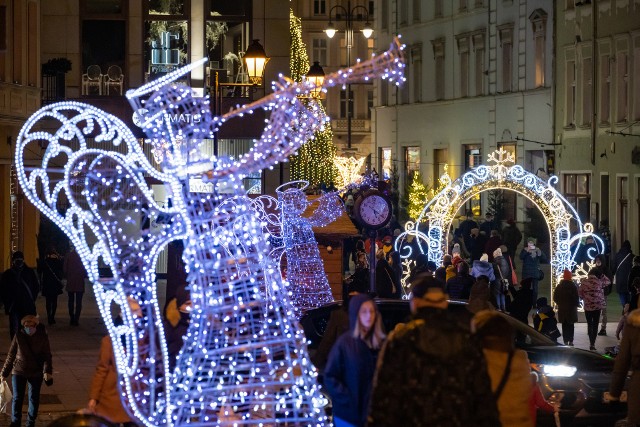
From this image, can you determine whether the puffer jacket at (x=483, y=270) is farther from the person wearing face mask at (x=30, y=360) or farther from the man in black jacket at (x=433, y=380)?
the man in black jacket at (x=433, y=380)

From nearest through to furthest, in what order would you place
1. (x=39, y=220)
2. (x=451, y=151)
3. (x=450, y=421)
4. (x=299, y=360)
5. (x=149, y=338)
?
(x=450, y=421)
(x=299, y=360)
(x=149, y=338)
(x=39, y=220)
(x=451, y=151)

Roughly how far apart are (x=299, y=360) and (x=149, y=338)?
1537mm

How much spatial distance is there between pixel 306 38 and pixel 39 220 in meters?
56.5

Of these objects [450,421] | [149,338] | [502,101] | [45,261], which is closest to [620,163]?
[502,101]

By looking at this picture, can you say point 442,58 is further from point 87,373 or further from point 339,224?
point 87,373

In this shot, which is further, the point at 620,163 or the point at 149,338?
the point at 620,163

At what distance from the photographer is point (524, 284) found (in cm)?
2330

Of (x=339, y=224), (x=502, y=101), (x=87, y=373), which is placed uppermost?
(x=502, y=101)

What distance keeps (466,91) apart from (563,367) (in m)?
41.3

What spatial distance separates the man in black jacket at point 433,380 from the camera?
7.02 meters

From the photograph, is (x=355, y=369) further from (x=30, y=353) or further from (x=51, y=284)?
(x=51, y=284)

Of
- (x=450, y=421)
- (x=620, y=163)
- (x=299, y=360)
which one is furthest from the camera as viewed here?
(x=620, y=163)

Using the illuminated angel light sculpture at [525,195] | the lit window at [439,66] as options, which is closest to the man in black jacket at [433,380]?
the illuminated angel light sculpture at [525,195]

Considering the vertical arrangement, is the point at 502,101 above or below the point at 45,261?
above
